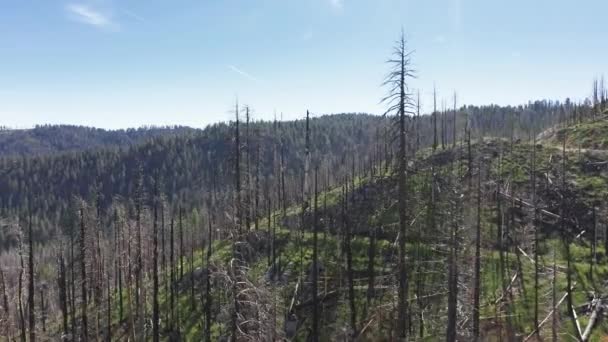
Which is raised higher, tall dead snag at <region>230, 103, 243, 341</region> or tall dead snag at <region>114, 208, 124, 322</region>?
tall dead snag at <region>230, 103, 243, 341</region>

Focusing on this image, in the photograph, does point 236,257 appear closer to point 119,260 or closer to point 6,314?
point 6,314

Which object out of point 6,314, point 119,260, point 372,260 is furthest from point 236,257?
point 119,260

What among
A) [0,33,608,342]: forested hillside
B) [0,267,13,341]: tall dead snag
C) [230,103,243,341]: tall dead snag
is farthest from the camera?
[0,267,13,341]: tall dead snag

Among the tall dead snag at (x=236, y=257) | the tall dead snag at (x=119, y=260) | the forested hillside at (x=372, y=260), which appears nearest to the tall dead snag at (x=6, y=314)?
the forested hillside at (x=372, y=260)

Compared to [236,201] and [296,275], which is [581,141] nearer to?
[296,275]

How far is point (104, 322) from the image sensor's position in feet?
220

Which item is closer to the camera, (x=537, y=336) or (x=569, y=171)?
(x=537, y=336)

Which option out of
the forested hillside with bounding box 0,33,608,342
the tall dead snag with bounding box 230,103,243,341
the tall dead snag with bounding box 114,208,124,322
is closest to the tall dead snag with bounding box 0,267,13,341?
the forested hillside with bounding box 0,33,608,342

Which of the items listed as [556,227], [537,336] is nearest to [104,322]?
[537,336]

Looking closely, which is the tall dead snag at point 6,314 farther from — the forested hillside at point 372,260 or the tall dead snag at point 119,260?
the tall dead snag at point 119,260

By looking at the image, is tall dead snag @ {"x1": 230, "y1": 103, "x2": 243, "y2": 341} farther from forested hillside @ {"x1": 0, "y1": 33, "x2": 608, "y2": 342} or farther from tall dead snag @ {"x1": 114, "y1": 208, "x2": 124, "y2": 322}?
tall dead snag @ {"x1": 114, "y1": 208, "x2": 124, "y2": 322}

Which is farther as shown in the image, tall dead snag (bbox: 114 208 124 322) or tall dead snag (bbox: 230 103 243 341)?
tall dead snag (bbox: 114 208 124 322)

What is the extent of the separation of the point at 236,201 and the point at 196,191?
583 feet

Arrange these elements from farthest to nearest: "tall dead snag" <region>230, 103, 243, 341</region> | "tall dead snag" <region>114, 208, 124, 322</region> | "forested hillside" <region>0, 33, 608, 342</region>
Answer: "tall dead snag" <region>114, 208, 124, 322</region> < "forested hillside" <region>0, 33, 608, 342</region> < "tall dead snag" <region>230, 103, 243, 341</region>
